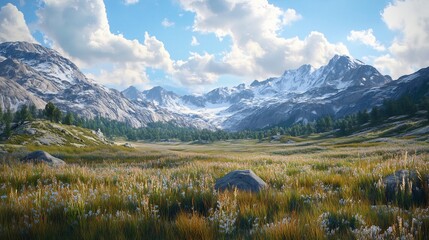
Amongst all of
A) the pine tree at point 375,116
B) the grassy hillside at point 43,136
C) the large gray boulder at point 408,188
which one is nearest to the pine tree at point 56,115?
the grassy hillside at point 43,136

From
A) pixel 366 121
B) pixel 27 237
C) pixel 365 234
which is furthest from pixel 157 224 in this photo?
pixel 366 121

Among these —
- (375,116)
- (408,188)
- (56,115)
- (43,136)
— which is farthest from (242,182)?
(375,116)

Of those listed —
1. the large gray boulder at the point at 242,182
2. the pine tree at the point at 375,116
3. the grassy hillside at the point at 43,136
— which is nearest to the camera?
the large gray boulder at the point at 242,182

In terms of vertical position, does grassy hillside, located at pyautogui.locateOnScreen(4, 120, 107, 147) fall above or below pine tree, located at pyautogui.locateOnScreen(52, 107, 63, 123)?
below

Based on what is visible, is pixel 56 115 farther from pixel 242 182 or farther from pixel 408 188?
pixel 408 188

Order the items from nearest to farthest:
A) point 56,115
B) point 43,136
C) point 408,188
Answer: point 408,188 → point 43,136 → point 56,115

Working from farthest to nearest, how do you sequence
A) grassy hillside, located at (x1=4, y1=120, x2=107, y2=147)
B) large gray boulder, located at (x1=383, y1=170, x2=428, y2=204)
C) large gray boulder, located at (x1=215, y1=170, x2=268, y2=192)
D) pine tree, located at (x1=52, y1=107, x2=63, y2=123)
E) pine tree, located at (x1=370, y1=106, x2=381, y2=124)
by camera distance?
1. pine tree, located at (x1=370, y1=106, x2=381, y2=124)
2. pine tree, located at (x1=52, y1=107, x2=63, y2=123)
3. grassy hillside, located at (x1=4, y1=120, x2=107, y2=147)
4. large gray boulder, located at (x1=215, y1=170, x2=268, y2=192)
5. large gray boulder, located at (x1=383, y1=170, x2=428, y2=204)

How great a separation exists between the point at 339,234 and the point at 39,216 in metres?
3.97

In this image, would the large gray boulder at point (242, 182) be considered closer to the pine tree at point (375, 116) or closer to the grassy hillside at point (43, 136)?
the grassy hillside at point (43, 136)

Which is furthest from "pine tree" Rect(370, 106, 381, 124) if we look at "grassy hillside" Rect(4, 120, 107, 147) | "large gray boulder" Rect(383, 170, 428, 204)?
"large gray boulder" Rect(383, 170, 428, 204)

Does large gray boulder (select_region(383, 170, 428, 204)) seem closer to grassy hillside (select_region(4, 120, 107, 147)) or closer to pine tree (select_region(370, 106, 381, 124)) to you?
grassy hillside (select_region(4, 120, 107, 147))

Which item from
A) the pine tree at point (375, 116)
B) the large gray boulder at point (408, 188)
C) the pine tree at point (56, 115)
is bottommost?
the large gray boulder at point (408, 188)

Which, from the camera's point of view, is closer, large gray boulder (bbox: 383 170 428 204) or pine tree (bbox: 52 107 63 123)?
large gray boulder (bbox: 383 170 428 204)

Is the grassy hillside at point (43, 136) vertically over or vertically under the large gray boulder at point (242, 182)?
over
